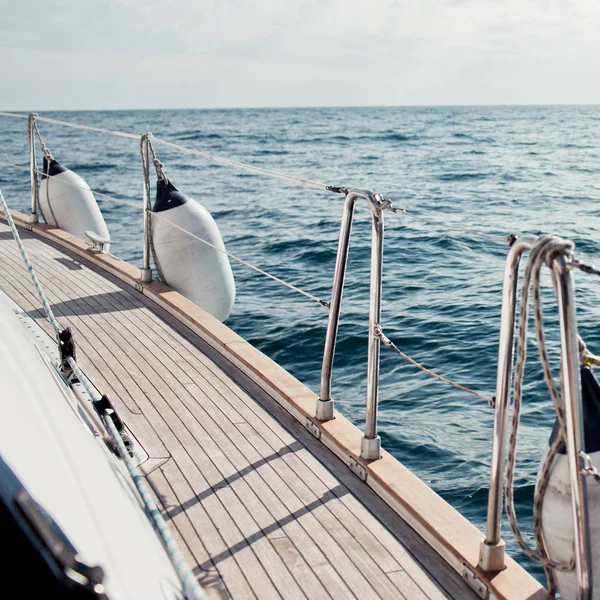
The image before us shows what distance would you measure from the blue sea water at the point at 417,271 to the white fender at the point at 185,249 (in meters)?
1.20

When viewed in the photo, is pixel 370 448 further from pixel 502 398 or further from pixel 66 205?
pixel 66 205

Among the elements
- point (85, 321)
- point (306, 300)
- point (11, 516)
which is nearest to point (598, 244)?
point (306, 300)

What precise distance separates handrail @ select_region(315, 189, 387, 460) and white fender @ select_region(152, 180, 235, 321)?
200cm

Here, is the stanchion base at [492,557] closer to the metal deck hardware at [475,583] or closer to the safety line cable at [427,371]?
the metal deck hardware at [475,583]

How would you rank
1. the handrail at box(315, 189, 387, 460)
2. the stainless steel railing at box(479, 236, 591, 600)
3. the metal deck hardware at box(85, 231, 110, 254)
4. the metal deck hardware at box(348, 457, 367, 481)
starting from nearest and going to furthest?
1. the stainless steel railing at box(479, 236, 591, 600)
2. the handrail at box(315, 189, 387, 460)
3. the metal deck hardware at box(348, 457, 367, 481)
4. the metal deck hardware at box(85, 231, 110, 254)

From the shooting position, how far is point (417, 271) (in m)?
8.70

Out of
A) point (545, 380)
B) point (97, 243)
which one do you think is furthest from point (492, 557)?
point (97, 243)

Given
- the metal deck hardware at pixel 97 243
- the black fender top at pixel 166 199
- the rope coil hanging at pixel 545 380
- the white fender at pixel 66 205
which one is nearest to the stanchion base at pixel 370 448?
the rope coil hanging at pixel 545 380

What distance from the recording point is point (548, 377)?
60.1 inches

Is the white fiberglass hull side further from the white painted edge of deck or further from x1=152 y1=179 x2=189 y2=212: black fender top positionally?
x1=152 y1=179 x2=189 y2=212: black fender top

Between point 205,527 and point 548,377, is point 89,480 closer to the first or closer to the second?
point 548,377

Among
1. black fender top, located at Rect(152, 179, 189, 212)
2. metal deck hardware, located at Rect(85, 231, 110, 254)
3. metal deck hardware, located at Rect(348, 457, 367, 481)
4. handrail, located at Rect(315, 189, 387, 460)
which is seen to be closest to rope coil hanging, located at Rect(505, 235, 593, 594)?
handrail, located at Rect(315, 189, 387, 460)

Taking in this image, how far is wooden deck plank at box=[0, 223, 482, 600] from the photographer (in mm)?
1904

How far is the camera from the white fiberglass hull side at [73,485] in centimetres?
89
